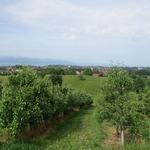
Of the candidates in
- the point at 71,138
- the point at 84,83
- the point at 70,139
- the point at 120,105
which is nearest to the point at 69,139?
the point at 70,139

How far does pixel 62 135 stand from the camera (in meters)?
37.6

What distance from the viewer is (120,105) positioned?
31.4 metres

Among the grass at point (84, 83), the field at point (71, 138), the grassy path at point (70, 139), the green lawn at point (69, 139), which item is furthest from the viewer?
the grass at point (84, 83)

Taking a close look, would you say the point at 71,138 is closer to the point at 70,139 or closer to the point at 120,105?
the point at 70,139

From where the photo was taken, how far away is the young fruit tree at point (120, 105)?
31156 millimetres

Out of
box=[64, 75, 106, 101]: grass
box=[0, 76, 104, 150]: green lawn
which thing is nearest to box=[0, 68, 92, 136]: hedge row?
box=[0, 76, 104, 150]: green lawn

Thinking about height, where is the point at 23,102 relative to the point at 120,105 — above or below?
below

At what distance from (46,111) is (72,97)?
2450 cm

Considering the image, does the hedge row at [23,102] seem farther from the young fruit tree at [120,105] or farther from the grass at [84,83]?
the grass at [84,83]

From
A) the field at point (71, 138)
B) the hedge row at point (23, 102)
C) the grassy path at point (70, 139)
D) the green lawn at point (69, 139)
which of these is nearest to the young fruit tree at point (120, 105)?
the field at point (71, 138)

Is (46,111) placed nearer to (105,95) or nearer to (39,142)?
(39,142)

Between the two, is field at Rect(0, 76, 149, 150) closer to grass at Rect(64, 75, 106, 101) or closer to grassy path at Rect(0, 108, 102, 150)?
grassy path at Rect(0, 108, 102, 150)

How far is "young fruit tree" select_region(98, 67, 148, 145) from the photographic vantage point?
31156 mm

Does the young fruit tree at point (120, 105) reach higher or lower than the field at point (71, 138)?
higher
